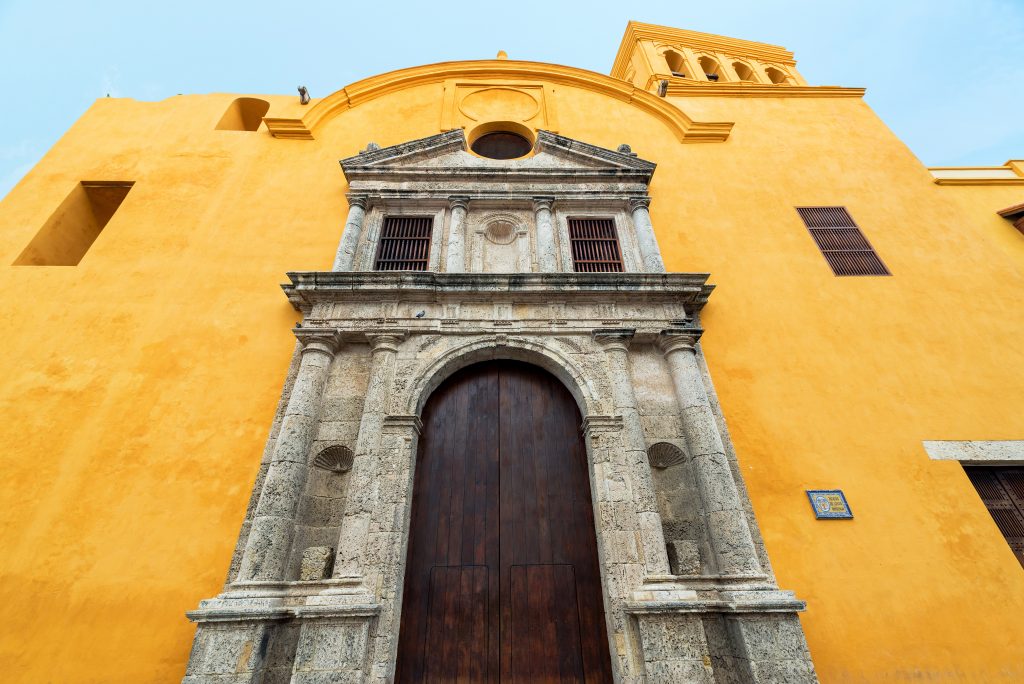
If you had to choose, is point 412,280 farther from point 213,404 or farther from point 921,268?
point 921,268

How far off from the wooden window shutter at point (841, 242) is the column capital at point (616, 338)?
11.7 ft

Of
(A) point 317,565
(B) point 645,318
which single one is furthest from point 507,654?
(B) point 645,318

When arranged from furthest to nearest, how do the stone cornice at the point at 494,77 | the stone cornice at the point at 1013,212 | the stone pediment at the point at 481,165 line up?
the stone cornice at the point at 494,77
the stone cornice at the point at 1013,212
the stone pediment at the point at 481,165

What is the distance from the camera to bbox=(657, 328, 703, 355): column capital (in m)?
5.17

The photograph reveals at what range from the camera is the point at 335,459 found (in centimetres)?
470

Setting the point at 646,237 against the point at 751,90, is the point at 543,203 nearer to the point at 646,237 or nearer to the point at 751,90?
the point at 646,237

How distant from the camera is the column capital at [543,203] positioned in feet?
21.6

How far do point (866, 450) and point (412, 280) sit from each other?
5.41 metres

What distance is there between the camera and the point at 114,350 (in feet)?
17.6

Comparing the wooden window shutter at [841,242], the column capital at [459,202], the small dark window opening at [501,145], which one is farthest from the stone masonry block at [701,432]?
the small dark window opening at [501,145]

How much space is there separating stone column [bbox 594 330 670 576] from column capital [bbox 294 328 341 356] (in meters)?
2.98

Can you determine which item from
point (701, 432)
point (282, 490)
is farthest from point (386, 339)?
point (701, 432)

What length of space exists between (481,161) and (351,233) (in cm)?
235

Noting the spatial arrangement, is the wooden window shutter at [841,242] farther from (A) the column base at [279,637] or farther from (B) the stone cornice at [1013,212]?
(A) the column base at [279,637]
